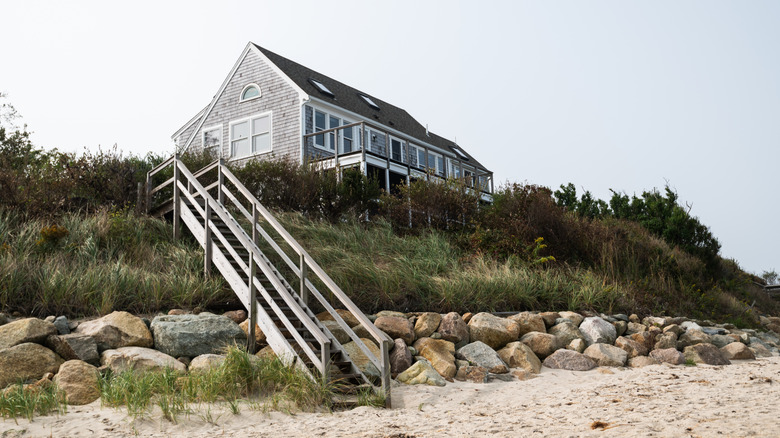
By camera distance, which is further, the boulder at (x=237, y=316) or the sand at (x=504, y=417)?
the boulder at (x=237, y=316)

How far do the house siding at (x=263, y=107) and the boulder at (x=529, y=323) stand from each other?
12.7 m

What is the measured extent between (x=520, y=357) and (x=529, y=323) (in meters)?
0.90

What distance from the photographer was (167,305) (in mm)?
8555

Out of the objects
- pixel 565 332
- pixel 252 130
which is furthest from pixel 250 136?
pixel 565 332

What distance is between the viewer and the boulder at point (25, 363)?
6.32 meters

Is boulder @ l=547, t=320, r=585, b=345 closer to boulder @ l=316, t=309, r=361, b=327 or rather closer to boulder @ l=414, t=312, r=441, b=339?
boulder @ l=414, t=312, r=441, b=339

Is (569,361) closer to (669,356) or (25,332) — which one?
(669,356)

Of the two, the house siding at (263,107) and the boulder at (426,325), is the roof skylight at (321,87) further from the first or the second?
the boulder at (426,325)

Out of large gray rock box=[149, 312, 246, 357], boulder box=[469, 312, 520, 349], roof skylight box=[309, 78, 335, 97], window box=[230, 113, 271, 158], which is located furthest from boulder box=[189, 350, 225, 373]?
roof skylight box=[309, 78, 335, 97]

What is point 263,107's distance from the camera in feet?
73.2

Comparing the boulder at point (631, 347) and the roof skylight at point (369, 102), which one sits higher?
the roof skylight at point (369, 102)

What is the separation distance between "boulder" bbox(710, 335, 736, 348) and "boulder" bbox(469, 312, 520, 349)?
3.73 m

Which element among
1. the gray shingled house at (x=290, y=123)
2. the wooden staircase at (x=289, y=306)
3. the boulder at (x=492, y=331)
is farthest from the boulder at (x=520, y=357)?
the gray shingled house at (x=290, y=123)

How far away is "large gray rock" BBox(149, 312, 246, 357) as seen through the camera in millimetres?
7273
